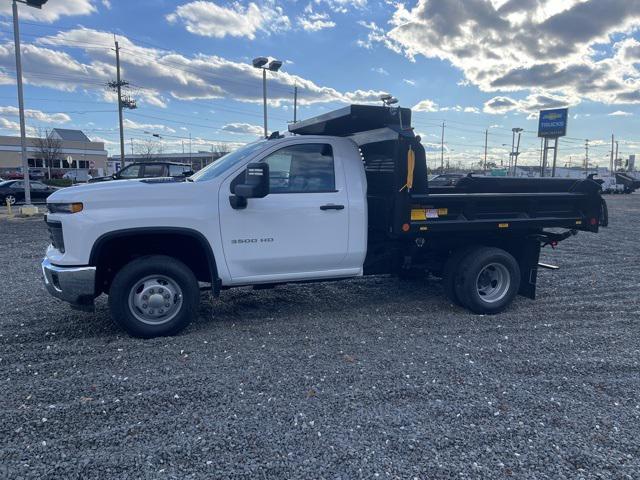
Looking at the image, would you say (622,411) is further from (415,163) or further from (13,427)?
(13,427)

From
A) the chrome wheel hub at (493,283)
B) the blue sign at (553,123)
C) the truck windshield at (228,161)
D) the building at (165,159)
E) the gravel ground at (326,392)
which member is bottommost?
the gravel ground at (326,392)

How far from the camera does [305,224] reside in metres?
4.98

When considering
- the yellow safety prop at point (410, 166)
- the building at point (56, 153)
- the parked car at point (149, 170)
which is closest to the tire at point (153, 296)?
the yellow safety prop at point (410, 166)

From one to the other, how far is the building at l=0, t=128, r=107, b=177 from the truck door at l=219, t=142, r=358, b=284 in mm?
61882

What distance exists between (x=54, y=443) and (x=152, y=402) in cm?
68

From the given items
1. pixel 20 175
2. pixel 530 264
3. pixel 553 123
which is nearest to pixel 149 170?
pixel 530 264

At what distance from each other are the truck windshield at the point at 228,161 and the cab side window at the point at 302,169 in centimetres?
25

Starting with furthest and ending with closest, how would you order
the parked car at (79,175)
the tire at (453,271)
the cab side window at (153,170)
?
the parked car at (79,175)
the cab side window at (153,170)
the tire at (453,271)

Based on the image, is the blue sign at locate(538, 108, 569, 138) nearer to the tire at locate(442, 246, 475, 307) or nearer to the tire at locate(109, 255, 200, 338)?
the tire at locate(442, 246, 475, 307)

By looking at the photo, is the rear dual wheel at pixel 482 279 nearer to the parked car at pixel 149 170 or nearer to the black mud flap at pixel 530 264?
the black mud flap at pixel 530 264

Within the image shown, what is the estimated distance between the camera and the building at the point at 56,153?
221 feet

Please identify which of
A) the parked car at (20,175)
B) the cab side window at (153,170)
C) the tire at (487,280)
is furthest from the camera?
the parked car at (20,175)

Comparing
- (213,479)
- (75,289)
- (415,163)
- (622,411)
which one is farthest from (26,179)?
(622,411)

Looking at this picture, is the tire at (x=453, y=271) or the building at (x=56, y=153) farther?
the building at (x=56, y=153)
